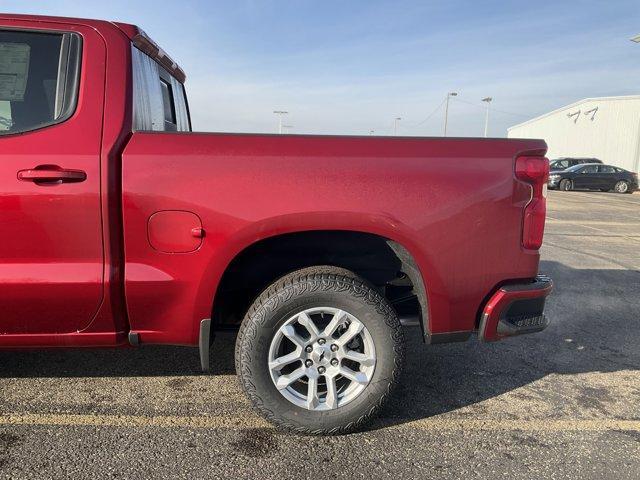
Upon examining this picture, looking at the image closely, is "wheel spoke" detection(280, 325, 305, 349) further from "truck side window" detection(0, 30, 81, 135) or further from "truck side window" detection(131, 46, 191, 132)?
"truck side window" detection(0, 30, 81, 135)

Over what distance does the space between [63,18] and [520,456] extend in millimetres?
3177

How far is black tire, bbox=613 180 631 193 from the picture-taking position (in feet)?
84.0

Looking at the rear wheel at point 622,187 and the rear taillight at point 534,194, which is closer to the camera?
the rear taillight at point 534,194

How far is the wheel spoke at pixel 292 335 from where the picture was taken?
252 cm

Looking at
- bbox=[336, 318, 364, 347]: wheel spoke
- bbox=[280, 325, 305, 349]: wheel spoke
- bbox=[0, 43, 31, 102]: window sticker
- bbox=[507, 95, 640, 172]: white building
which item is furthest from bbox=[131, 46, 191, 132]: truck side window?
bbox=[507, 95, 640, 172]: white building

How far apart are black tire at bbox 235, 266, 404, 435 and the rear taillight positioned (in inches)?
32.5

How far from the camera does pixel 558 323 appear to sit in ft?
15.0

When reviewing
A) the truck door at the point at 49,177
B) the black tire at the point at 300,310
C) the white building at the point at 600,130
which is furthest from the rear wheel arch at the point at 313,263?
the white building at the point at 600,130

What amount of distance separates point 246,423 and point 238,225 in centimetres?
112

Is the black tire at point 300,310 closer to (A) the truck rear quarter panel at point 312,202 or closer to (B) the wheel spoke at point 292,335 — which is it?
(B) the wheel spoke at point 292,335

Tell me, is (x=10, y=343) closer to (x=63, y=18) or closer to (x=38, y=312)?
(x=38, y=312)

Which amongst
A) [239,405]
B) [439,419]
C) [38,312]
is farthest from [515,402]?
[38,312]

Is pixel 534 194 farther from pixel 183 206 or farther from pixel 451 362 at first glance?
pixel 183 206

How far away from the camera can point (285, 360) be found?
2547 mm
